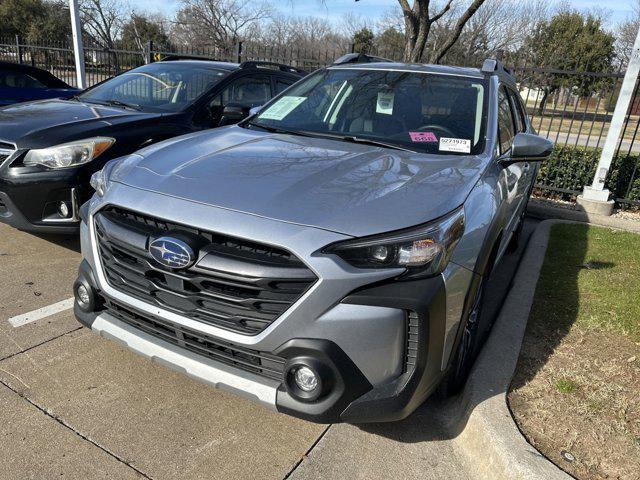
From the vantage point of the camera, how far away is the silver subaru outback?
2.00 metres

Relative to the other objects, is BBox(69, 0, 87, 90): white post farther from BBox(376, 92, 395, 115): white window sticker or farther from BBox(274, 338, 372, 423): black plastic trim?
BBox(274, 338, 372, 423): black plastic trim

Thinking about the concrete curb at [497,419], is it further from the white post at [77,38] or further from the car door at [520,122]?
the white post at [77,38]

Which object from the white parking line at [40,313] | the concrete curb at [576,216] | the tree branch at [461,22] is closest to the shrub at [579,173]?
the concrete curb at [576,216]

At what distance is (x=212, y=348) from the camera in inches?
88.3

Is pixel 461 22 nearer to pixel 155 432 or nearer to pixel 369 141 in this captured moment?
pixel 369 141

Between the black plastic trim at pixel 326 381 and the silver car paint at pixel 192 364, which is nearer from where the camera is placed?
the black plastic trim at pixel 326 381

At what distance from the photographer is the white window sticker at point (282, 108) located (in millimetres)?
3686

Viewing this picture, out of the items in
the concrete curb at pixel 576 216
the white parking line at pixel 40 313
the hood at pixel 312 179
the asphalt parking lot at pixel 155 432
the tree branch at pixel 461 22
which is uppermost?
the tree branch at pixel 461 22

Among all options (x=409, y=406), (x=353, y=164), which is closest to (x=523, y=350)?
(x=409, y=406)

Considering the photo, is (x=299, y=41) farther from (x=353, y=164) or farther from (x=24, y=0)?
(x=353, y=164)

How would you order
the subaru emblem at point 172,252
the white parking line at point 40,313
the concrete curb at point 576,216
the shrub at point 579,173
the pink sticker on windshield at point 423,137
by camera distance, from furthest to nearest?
the shrub at point 579,173, the concrete curb at point 576,216, the white parking line at point 40,313, the pink sticker on windshield at point 423,137, the subaru emblem at point 172,252

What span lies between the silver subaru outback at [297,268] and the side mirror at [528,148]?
0.29 m

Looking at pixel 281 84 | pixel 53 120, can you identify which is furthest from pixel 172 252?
pixel 281 84

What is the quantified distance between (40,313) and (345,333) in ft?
7.97
